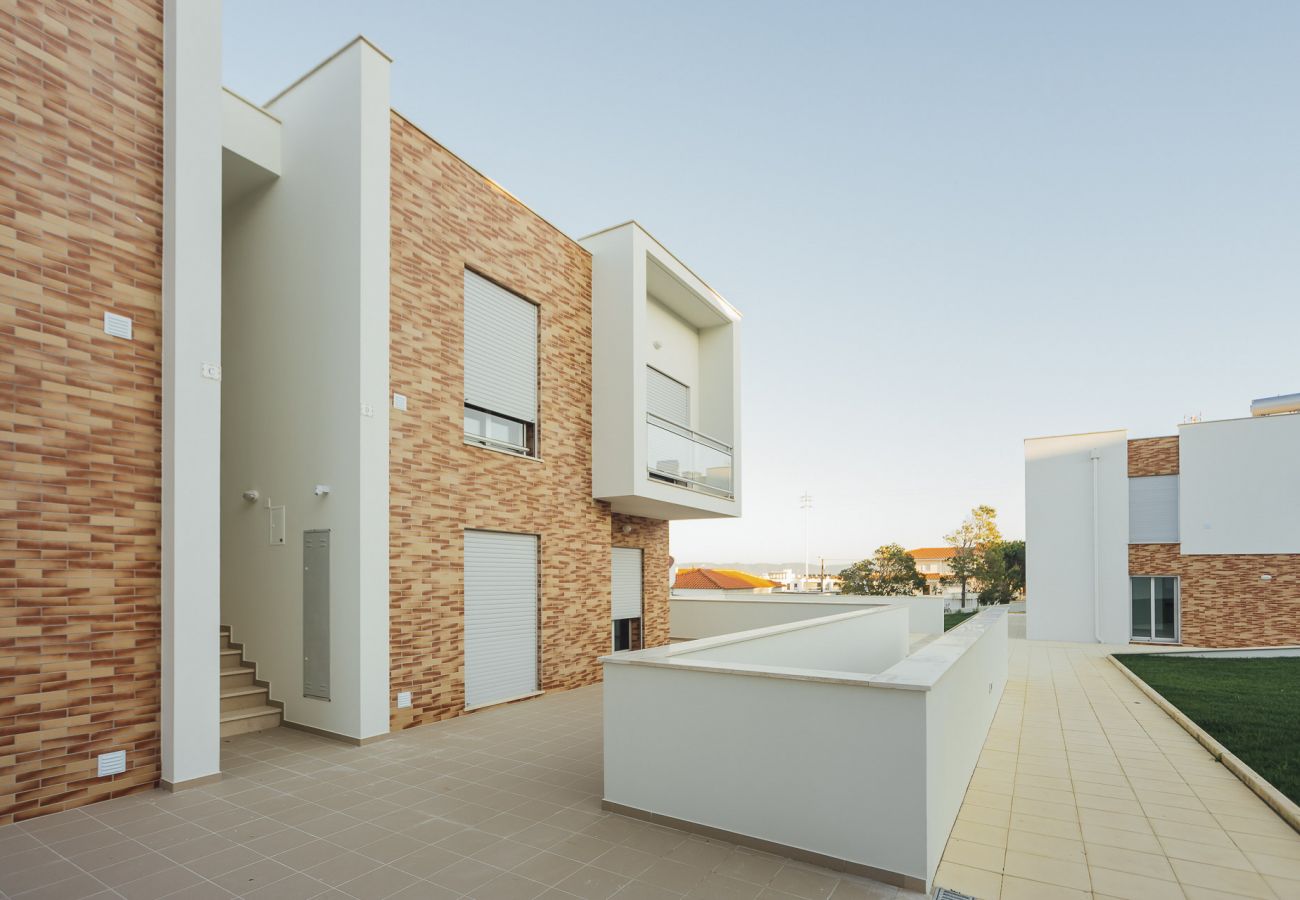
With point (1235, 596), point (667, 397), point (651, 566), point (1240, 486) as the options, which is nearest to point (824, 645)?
point (651, 566)

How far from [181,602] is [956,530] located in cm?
4461

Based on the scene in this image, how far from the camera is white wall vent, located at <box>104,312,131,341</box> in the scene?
5418 mm

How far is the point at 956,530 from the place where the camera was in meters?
42.8

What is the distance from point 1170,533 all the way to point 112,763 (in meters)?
25.2

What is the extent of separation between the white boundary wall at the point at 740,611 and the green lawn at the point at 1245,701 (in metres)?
5.22

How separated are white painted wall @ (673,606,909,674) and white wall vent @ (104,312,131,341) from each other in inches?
213

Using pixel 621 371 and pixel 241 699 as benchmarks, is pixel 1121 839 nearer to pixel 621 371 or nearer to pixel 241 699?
pixel 621 371

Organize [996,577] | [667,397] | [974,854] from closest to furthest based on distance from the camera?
[974,854] < [667,397] < [996,577]

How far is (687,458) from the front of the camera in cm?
1248

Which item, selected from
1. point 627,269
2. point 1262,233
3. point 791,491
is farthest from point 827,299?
point 791,491

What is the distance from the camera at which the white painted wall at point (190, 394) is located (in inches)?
218

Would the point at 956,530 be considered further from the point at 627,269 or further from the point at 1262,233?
the point at 627,269

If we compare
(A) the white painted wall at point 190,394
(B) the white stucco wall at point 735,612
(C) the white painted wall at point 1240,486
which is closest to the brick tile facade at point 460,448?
(A) the white painted wall at point 190,394

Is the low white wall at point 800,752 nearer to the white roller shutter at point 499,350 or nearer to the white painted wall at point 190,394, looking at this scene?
the white painted wall at point 190,394
